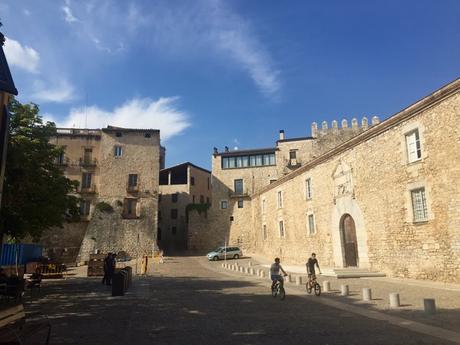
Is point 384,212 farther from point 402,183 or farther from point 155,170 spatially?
point 155,170

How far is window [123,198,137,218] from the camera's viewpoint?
3984 centimetres

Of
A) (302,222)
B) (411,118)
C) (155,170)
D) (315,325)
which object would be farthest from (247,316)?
(155,170)

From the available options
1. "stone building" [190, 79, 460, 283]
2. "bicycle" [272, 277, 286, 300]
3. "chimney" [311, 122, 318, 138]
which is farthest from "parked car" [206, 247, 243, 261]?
"bicycle" [272, 277, 286, 300]

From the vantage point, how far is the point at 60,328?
7.64 metres

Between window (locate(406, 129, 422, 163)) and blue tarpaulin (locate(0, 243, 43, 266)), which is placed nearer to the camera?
window (locate(406, 129, 422, 163))

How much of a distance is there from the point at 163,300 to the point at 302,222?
1583 cm

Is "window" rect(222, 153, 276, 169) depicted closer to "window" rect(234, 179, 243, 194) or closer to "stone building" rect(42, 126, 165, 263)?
"window" rect(234, 179, 243, 194)

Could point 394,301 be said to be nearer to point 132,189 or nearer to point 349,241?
point 349,241

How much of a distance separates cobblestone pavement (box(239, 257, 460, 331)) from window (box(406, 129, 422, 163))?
206 inches

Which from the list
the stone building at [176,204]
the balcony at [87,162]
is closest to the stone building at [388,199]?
the stone building at [176,204]

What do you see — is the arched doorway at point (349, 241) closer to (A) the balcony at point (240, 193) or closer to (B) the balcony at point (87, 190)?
(A) the balcony at point (240, 193)

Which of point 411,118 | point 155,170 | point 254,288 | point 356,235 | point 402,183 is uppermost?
point 155,170

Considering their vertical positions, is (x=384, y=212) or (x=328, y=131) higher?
(x=328, y=131)

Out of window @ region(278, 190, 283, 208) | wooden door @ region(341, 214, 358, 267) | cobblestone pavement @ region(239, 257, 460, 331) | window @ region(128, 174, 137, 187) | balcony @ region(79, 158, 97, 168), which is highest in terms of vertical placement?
balcony @ region(79, 158, 97, 168)
